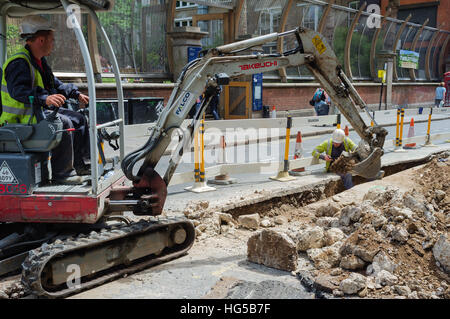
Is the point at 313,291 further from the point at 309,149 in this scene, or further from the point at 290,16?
the point at 290,16

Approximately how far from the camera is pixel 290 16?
2153cm

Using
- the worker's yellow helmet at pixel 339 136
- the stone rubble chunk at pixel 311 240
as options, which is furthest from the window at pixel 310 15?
the stone rubble chunk at pixel 311 240

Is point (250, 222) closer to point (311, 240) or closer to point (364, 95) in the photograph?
point (311, 240)

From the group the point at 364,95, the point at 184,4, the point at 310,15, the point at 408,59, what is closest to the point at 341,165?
the point at 184,4

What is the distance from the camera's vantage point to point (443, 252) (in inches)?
177

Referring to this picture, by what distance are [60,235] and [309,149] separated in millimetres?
10140

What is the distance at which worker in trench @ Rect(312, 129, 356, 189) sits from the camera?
30.9 ft

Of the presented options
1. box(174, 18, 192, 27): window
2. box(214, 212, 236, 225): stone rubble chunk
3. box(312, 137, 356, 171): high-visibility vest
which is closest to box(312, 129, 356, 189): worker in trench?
box(312, 137, 356, 171): high-visibility vest

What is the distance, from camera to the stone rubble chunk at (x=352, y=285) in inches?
167

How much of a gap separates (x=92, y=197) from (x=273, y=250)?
78.8 inches

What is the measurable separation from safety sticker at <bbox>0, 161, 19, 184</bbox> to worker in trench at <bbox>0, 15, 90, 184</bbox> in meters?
0.47

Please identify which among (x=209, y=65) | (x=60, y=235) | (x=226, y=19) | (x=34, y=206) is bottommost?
(x=60, y=235)

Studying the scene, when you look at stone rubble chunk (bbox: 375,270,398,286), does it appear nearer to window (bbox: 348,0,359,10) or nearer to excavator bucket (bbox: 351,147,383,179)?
excavator bucket (bbox: 351,147,383,179)

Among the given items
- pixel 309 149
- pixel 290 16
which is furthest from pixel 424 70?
pixel 309 149
